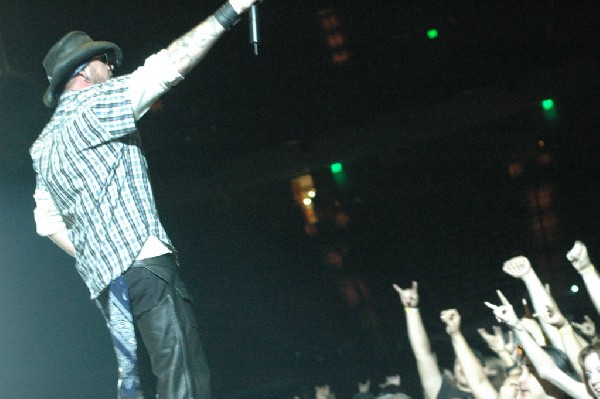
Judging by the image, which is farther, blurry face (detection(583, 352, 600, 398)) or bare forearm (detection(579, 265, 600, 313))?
bare forearm (detection(579, 265, 600, 313))

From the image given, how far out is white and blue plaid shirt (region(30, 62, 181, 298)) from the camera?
207 centimetres

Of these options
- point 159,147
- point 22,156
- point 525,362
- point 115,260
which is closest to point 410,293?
point 525,362

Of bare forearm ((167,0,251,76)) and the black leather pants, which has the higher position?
bare forearm ((167,0,251,76))

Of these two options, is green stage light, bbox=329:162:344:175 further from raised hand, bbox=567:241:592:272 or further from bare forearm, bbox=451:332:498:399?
raised hand, bbox=567:241:592:272

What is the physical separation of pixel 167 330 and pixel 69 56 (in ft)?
2.46

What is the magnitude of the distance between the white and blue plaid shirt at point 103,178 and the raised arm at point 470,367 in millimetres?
1759

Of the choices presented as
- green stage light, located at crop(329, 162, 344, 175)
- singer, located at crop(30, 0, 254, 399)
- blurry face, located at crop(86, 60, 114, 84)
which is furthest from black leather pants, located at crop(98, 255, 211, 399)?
green stage light, located at crop(329, 162, 344, 175)

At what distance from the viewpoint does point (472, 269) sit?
559 cm

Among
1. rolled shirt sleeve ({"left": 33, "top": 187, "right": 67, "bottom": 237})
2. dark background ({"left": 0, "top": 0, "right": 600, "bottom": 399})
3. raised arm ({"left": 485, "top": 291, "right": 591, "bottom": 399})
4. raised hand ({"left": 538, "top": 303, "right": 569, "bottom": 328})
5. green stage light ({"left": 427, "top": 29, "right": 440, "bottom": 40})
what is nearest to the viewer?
rolled shirt sleeve ({"left": 33, "top": 187, "right": 67, "bottom": 237})

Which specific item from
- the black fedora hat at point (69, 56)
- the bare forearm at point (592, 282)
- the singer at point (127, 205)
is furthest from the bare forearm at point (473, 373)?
the black fedora hat at point (69, 56)

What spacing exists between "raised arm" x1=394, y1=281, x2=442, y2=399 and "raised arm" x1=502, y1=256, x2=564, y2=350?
0.41 metres

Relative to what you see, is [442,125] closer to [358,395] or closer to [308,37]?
[308,37]

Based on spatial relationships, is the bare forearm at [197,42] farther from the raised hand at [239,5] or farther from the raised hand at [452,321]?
the raised hand at [452,321]

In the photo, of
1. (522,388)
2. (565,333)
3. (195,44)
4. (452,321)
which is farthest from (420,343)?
(195,44)
